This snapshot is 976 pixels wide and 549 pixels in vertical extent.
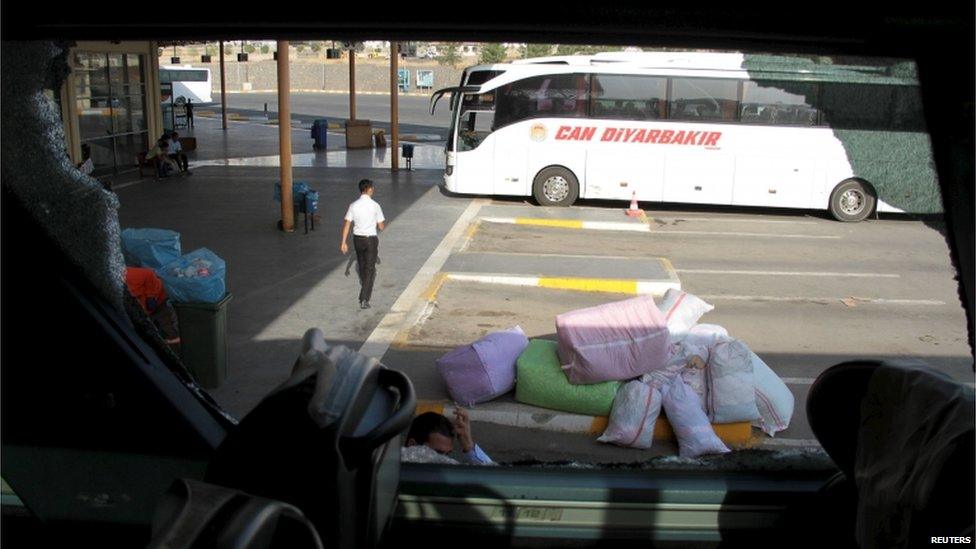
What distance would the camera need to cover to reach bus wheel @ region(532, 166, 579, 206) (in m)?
20.1

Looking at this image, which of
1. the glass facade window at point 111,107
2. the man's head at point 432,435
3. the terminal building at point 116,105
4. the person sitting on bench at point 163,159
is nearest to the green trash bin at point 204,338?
the man's head at point 432,435

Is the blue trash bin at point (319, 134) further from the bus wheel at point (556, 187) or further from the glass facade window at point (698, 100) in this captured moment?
the glass facade window at point (698, 100)

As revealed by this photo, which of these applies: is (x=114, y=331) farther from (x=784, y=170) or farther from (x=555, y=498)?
(x=784, y=170)

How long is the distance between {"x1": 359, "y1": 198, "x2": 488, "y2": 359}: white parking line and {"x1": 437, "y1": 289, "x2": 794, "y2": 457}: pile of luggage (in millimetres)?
1491

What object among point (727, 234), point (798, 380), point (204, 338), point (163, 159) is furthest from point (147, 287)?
point (163, 159)

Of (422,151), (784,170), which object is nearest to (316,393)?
(784,170)

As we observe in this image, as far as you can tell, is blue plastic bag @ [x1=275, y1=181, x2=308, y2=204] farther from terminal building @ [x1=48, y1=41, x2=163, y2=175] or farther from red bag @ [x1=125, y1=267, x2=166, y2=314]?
red bag @ [x1=125, y1=267, x2=166, y2=314]

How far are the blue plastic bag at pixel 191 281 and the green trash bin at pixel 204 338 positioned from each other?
0.25ft

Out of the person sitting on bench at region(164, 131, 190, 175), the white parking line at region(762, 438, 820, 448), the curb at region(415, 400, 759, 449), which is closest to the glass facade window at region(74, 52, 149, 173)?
the person sitting on bench at region(164, 131, 190, 175)

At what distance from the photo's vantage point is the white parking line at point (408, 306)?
951cm

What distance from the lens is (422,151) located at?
97.5ft

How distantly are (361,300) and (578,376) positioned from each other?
4.40m

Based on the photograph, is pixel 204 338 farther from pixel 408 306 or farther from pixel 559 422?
pixel 408 306

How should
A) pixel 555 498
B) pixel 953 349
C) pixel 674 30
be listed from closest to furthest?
1. pixel 674 30
2. pixel 555 498
3. pixel 953 349
